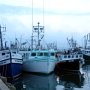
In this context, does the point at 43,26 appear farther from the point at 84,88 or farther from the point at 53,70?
the point at 84,88

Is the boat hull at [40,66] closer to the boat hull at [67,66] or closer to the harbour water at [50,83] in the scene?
the harbour water at [50,83]

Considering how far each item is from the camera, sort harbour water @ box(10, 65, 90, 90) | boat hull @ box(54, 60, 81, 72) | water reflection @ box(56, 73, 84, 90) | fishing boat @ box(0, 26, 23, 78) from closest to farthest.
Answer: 1. harbour water @ box(10, 65, 90, 90)
2. water reflection @ box(56, 73, 84, 90)
3. fishing boat @ box(0, 26, 23, 78)
4. boat hull @ box(54, 60, 81, 72)

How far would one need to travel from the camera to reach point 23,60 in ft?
135

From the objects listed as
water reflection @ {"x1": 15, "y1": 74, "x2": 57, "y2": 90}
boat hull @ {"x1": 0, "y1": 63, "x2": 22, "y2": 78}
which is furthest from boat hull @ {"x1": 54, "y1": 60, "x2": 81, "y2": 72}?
boat hull @ {"x1": 0, "y1": 63, "x2": 22, "y2": 78}

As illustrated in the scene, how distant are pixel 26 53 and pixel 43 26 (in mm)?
5868

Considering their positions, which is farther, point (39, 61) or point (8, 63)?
point (39, 61)

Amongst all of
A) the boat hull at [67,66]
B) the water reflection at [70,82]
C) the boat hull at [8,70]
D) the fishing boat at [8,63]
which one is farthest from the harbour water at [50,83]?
the boat hull at [67,66]

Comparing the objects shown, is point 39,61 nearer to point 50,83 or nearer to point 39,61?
point 39,61

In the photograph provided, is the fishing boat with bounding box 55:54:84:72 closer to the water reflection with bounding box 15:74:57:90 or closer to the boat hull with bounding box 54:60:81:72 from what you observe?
the boat hull with bounding box 54:60:81:72

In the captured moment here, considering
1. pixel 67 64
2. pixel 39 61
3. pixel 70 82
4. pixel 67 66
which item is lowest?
pixel 70 82

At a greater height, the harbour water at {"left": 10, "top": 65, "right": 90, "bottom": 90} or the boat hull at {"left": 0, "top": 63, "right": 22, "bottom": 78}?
the boat hull at {"left": 0, "top": 63, "right": 22, "bottom": 78}

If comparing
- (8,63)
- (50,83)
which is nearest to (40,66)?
(8,63)

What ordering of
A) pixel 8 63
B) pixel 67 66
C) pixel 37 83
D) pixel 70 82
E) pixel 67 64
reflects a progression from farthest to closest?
pixel 67 64, pixel 67 66, pixel 8 63, pixel 70 82, pixel 37 83

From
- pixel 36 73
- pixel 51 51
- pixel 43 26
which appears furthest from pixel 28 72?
pixel 43 26
